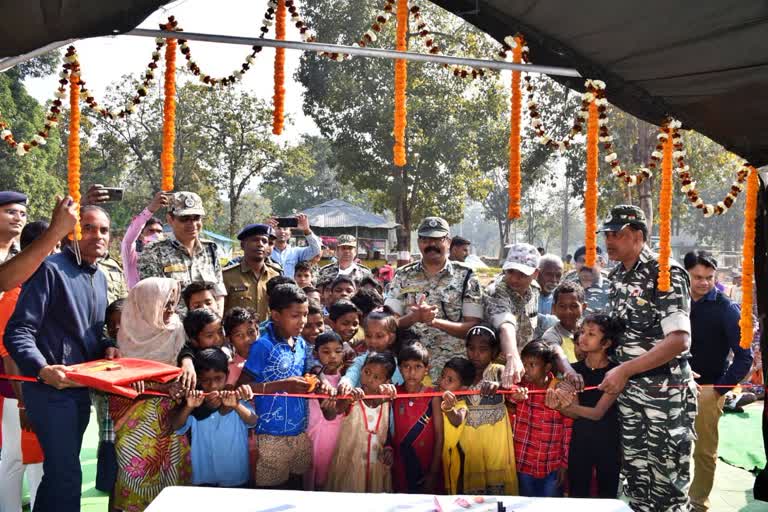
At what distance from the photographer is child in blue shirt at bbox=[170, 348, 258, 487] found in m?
3.49

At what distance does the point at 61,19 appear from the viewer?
267 cm

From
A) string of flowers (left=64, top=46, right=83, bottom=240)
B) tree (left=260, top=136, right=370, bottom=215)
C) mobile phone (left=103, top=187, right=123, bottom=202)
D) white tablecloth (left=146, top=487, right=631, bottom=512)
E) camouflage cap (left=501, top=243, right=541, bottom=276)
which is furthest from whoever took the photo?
tree (left=260, top=136, right=370, bottom=215)

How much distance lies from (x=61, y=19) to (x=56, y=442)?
2.00 meters

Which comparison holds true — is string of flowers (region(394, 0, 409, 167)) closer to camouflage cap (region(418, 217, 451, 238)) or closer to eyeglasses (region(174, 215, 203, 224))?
camouflage cap (region(418, 217, 451, 238))

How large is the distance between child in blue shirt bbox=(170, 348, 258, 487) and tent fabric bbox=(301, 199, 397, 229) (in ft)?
68.9

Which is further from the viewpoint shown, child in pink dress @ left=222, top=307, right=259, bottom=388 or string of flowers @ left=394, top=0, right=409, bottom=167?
child in pink dress @ left=222, top=307, right=259, bottom=388

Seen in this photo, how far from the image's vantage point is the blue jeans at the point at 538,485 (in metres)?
3.79

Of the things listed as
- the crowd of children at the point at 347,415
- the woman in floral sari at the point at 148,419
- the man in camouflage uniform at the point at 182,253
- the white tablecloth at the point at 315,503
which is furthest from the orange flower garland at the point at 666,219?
the man in camouflage uniform at the point at 182,253

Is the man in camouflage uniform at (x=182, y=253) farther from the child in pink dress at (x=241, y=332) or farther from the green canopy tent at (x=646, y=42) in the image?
the green canopy tent at (x=646, y=42)

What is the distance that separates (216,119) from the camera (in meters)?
25.2

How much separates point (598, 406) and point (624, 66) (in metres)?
1.85

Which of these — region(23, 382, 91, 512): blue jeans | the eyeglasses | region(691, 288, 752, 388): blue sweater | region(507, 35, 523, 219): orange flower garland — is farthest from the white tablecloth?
region(691, 288, 752, 388): blue sweater

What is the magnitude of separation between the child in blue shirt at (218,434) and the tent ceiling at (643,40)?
1763 millimetres

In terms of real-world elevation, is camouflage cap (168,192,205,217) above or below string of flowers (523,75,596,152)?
below
